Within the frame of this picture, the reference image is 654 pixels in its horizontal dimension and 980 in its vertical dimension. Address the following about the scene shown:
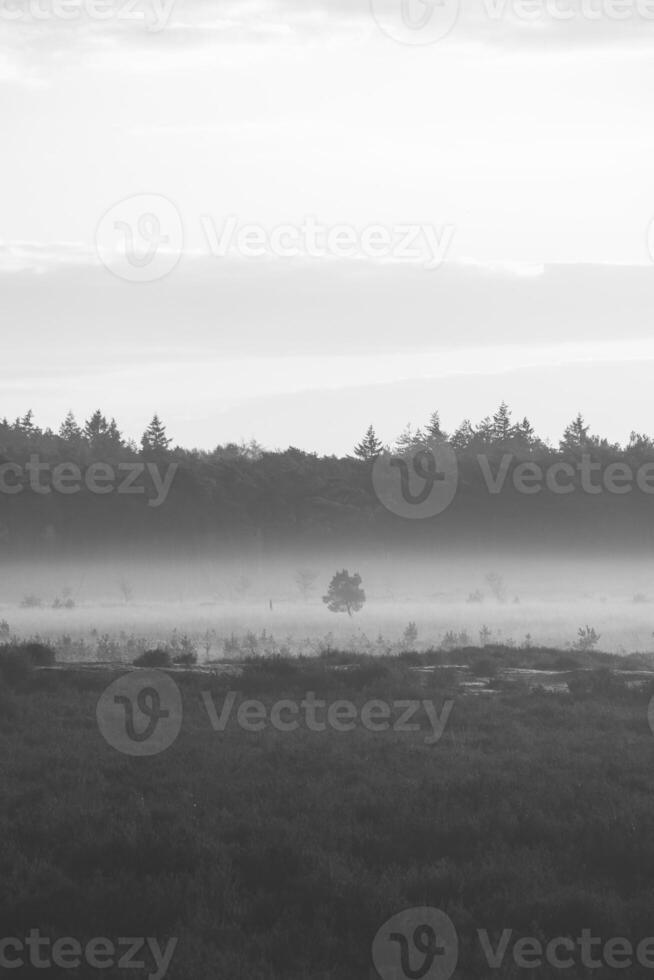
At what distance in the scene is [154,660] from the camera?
24859 mm

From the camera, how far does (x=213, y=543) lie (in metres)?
55.6

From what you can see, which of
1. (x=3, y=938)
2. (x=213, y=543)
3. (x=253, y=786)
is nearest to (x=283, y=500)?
(x=213, y=543)

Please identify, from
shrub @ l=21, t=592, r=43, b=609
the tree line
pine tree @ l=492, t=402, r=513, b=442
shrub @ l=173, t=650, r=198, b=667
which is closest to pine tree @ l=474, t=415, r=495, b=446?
pine tree @ l=492, t=402, r=513, b=442

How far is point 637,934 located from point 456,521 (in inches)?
1952

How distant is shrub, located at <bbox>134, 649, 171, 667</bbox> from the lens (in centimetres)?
2480

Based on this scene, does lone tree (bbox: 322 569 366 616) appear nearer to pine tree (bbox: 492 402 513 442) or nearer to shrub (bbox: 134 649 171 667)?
shrub (bbox: 134 649 171 667)

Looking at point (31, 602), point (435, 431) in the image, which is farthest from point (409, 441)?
point (31, 602)

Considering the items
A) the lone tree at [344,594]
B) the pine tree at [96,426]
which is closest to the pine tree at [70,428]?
the pine tree at [96,426]

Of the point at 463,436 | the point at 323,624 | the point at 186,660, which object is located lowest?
the point at 186,660

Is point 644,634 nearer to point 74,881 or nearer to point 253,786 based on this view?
point 253,786

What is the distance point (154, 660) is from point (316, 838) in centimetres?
1383

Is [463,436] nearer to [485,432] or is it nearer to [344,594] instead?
[485,432]

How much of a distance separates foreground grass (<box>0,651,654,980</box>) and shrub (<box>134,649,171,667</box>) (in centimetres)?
681

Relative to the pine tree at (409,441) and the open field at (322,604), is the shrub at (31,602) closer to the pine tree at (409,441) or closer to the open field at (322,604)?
the open field at (322,604)
